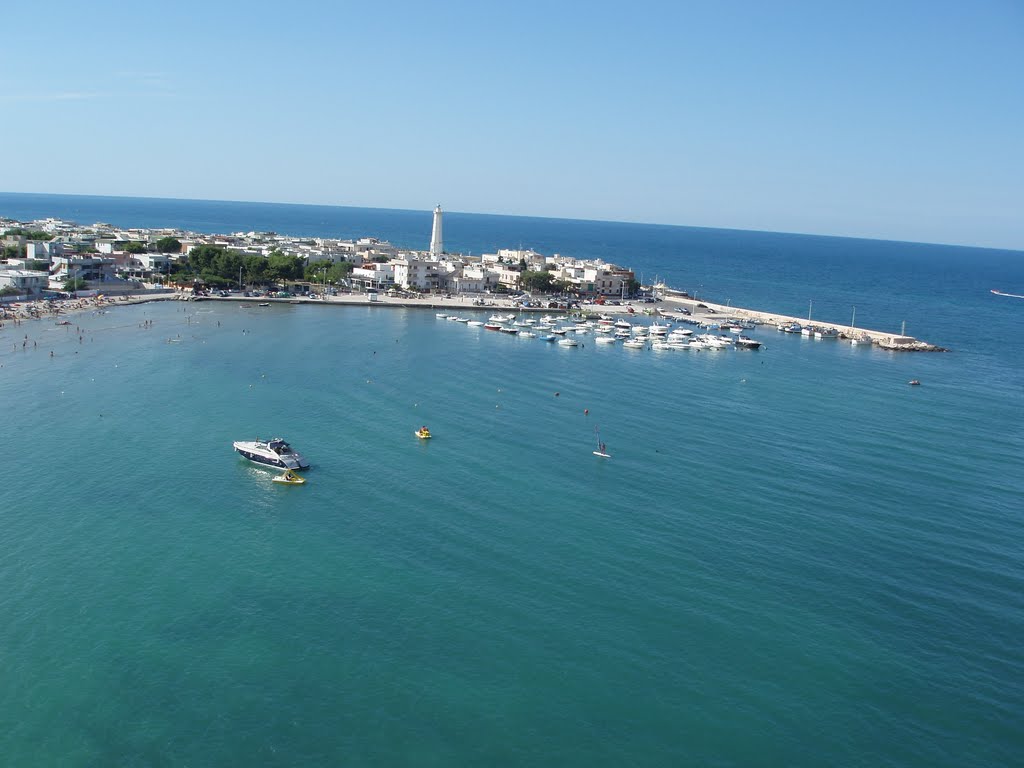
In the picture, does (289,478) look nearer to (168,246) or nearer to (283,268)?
(283,268)

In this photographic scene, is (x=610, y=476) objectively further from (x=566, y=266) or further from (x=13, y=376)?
(x=566, y=266)

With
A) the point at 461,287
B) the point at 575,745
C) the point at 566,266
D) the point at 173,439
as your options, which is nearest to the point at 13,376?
the point at 173,439

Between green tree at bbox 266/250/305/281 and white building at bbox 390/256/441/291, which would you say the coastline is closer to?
white building at bbox 390/256/441/291

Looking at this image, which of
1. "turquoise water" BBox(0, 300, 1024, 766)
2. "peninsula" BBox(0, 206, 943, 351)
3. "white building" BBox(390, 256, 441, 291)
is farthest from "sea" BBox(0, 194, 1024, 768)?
"white building" BBox(390, 256, 441, 291)

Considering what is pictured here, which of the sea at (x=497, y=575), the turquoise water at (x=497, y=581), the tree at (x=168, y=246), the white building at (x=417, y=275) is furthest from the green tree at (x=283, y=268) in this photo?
the turquoise water at (x=497, y=581)

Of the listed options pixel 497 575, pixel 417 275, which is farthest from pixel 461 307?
pixel 497 575

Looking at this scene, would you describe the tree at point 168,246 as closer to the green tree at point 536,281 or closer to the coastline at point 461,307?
the coastline at point 461,307
